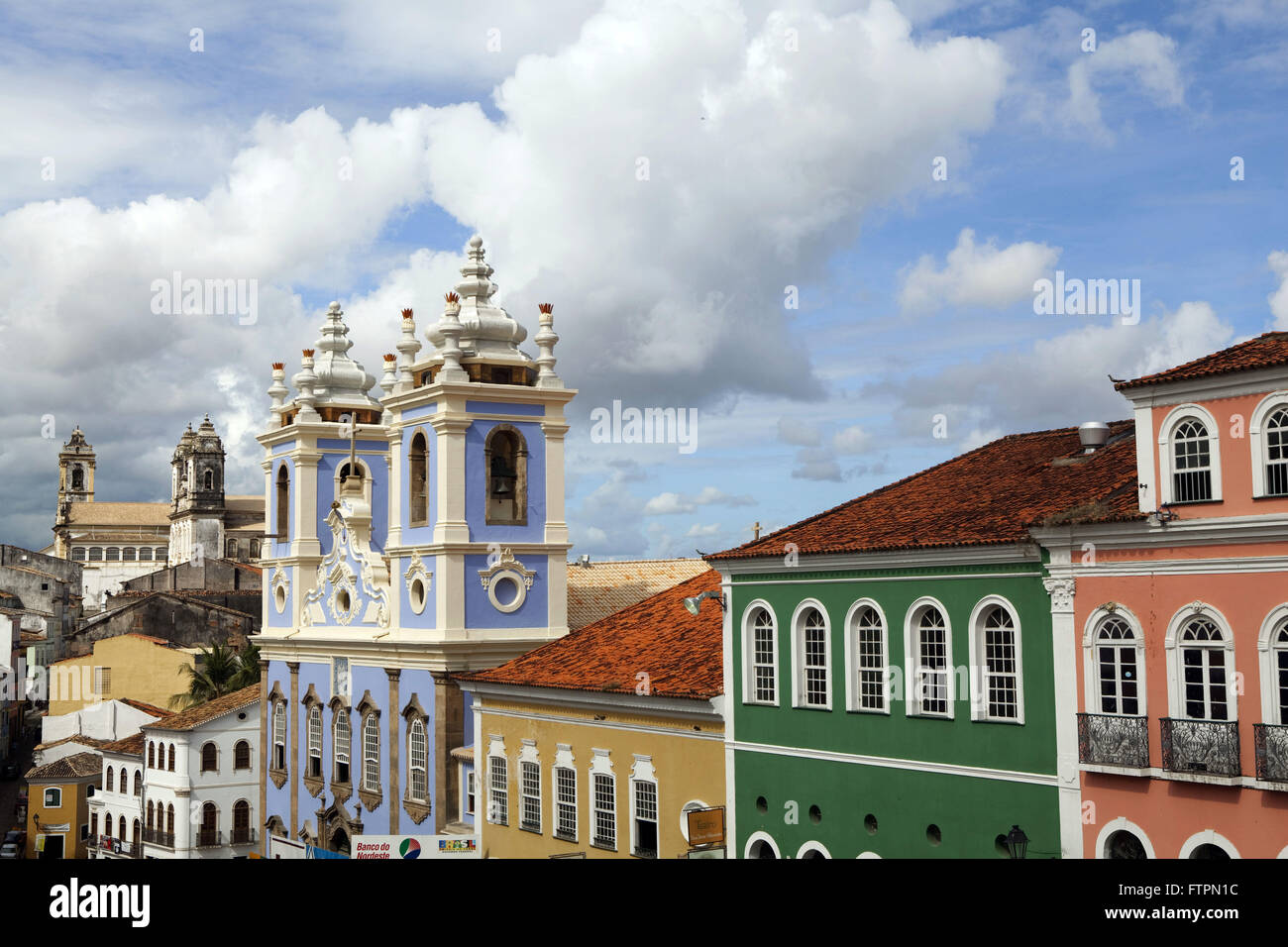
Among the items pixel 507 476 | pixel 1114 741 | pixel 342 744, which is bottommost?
pixel 342 744

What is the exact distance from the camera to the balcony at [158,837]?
183 ft

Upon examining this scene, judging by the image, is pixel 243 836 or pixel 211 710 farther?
pixel 211 710

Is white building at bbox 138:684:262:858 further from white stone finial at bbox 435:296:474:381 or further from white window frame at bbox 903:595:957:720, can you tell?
white window frame at bbox 903:595:957:720

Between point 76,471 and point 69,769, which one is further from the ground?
point 76,471

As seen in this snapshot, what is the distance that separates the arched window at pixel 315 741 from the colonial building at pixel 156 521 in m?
107

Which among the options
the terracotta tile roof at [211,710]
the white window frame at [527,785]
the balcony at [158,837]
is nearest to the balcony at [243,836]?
the balcony at [158,837]

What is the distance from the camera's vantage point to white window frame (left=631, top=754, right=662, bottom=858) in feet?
89.4

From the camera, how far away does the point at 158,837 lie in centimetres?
5672

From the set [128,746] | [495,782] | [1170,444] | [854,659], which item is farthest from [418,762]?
[128,746]

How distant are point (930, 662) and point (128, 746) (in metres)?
49.9

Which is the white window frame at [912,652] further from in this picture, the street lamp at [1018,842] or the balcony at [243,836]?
the balcony at [243,836]

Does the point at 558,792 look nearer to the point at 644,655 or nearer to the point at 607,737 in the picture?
the point at 607,737
